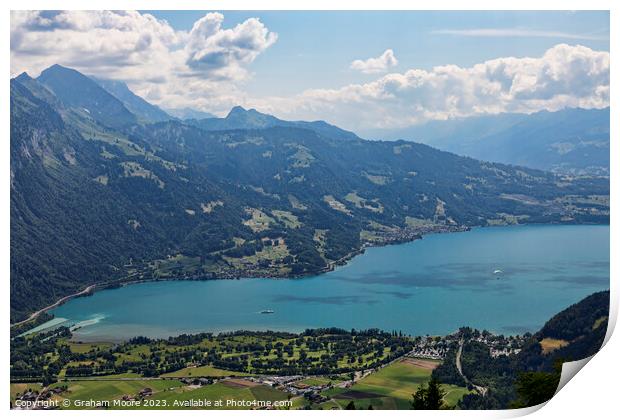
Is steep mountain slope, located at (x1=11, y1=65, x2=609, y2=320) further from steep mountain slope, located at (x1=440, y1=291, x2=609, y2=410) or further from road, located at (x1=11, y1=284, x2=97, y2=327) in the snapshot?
steep mountain slope, located at (x1=440, y1=291, x2=609, y2=410)

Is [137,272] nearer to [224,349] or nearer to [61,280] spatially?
[61,280]

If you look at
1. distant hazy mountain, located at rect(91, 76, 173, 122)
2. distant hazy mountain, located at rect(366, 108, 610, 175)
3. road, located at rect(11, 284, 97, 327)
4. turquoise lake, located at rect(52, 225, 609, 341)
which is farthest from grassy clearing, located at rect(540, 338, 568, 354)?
distant hazy mountain, located at rect(91, 76, 173, 122)

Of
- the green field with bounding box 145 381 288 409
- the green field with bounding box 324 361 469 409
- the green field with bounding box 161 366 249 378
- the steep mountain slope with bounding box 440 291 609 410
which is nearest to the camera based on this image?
the steep mountain slope with bounding box 440 291 609 410

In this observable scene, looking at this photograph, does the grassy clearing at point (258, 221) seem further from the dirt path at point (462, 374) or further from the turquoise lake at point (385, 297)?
the dirt path at point (462, 374)

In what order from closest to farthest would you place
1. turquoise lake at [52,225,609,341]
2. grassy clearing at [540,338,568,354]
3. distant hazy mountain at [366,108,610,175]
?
grassy clearing at [540,338,568,354] → turquoise lake at [52,225,609,341] → distant hazy mountain at [366,108,610,175]

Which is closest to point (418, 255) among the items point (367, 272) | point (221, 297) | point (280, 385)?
point (367, 272)

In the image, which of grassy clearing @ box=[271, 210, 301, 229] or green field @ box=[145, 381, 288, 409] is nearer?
green field @ box=[145, 381, 288, 409]

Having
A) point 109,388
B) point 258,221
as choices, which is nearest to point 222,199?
point 258,221
